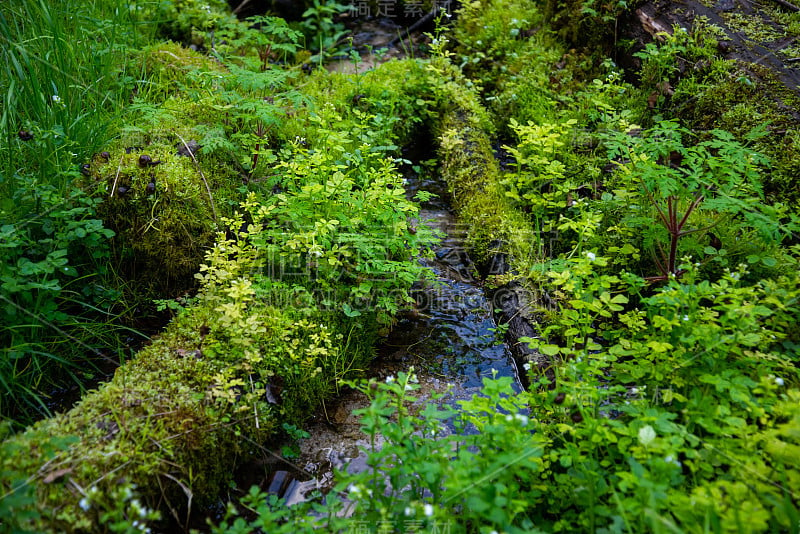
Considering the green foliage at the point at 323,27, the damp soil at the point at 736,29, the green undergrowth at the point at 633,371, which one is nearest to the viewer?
the green undergrowth at the point at 633,371

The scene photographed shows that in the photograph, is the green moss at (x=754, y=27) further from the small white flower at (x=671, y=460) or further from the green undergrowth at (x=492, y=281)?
the small white flower at (x=671, y=460)

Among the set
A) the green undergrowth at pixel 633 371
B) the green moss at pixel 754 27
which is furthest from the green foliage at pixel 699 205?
the green moss at pixel 754 27

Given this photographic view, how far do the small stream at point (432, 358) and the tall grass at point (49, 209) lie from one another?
148 cm

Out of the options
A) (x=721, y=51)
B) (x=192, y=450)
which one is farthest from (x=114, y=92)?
(x=721, y=51)

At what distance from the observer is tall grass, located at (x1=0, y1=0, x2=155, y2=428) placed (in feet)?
9.34

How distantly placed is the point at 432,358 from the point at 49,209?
2715 millimetres

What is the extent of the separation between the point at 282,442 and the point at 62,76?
3099 mm

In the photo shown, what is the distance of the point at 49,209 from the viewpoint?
3039 millimetres

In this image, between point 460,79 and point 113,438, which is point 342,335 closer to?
point 113,438

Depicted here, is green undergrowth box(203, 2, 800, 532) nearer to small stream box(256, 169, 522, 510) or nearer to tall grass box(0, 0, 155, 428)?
small stream box(256, 169, 522, 510)

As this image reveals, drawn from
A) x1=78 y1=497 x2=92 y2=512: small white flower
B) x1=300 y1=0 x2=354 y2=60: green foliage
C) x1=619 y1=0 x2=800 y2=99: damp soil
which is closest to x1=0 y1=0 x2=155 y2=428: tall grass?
x1=78 y1=497 x2=92 y2=512: small white flower

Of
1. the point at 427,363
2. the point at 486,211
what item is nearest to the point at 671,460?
the point at 427,363

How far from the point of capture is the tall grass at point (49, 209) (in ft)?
9.34

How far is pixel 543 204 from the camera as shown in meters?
4.25
